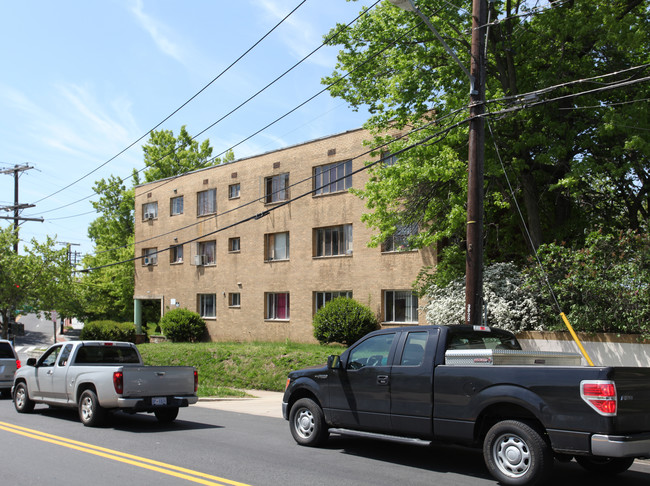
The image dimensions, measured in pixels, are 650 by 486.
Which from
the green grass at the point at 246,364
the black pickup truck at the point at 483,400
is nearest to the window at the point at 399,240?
the green grass at the point at 246,364

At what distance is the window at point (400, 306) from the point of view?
997 inches

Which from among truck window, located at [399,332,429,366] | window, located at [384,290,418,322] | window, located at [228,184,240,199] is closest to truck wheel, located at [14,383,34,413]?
truck window, located at [399,332,429,366]

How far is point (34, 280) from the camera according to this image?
Answer: 1441 inches

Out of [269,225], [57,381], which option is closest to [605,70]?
[57,381]

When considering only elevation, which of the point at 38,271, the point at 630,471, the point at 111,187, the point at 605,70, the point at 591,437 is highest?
the point at 111,187

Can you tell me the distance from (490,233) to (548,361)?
13792 mm

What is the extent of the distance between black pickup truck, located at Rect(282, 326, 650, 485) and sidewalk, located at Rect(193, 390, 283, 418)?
4975 mm

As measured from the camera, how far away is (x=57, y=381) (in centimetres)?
1287

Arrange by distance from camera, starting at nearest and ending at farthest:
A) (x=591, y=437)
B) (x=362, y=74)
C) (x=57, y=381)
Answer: (x=591, y=437) → (x=57, y=381) → (x=362, y=74)

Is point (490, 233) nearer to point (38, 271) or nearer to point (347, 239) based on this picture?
point (347, 239)

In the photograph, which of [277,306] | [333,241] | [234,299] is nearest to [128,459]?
[333,241]

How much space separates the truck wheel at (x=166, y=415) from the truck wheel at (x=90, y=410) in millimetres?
1196

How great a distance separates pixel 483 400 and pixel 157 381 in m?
6.65

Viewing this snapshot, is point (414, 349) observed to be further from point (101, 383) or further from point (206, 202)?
point (206, 202)
